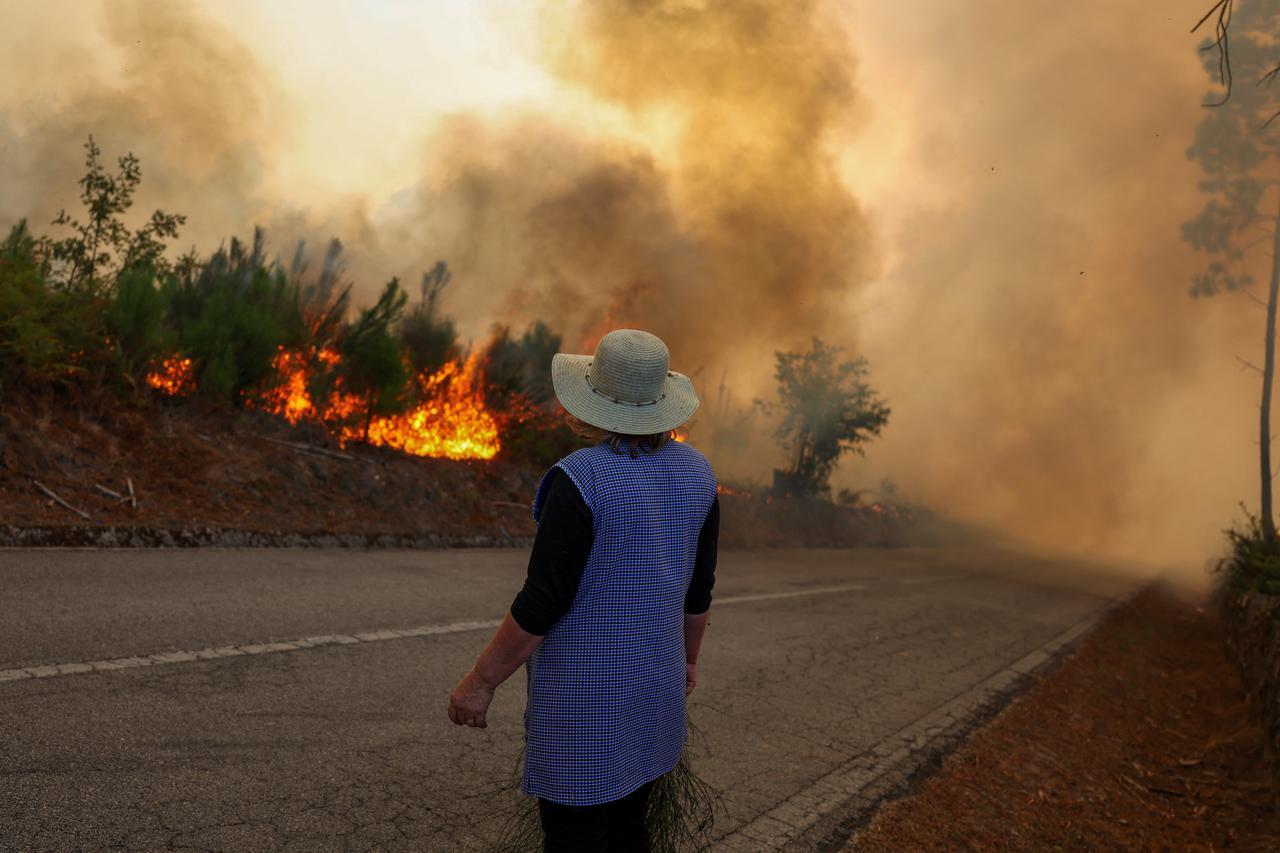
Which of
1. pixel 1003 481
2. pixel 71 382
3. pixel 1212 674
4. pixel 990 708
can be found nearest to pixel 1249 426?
pixel 1003 481

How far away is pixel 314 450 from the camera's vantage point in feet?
40.0

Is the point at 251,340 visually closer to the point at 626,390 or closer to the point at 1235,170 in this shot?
the point at 626,390

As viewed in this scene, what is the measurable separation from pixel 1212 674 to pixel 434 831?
9659 mm

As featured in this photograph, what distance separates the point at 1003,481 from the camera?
40469 mm

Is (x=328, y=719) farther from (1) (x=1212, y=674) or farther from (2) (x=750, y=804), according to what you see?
(1) (x=1212, y=674)

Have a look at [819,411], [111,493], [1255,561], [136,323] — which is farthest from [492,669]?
[819,411]

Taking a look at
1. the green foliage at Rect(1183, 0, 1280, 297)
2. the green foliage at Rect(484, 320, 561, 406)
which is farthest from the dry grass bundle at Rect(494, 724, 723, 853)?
the green foliage at Rect(1183, 0, 1280, 297)

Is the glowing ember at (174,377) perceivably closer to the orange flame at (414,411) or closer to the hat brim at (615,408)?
the orange flame at (414,411)

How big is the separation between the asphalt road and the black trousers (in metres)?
1.09

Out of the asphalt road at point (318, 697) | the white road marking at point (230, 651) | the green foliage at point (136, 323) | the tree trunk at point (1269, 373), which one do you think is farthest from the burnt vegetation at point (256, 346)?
the tree trunk at point (1269, 373)

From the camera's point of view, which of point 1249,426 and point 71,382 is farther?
point 1249,426

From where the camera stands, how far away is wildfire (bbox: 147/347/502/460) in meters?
12.5

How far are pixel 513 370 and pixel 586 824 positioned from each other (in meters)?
14.0

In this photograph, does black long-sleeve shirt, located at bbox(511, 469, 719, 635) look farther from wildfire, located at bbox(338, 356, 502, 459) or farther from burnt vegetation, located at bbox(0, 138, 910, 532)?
wildfire, located at bbox(338, 356, 502, 459)
